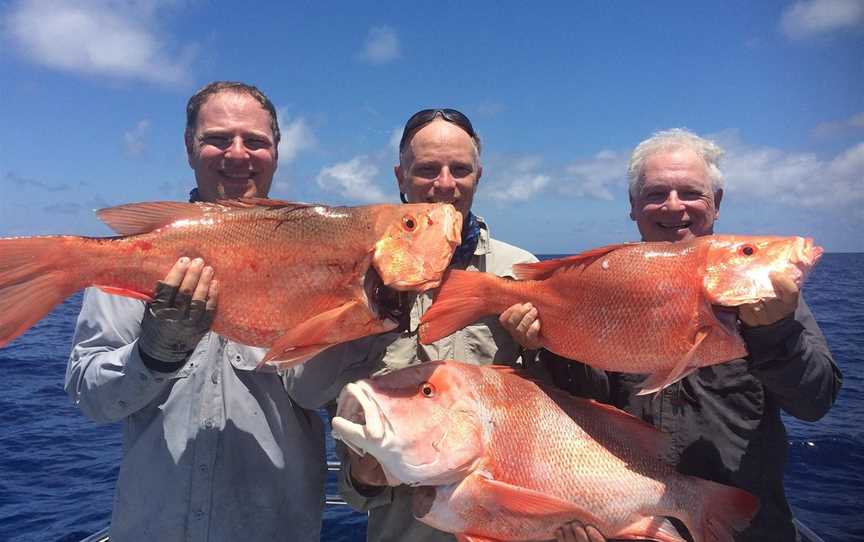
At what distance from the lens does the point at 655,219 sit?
11.8 feet

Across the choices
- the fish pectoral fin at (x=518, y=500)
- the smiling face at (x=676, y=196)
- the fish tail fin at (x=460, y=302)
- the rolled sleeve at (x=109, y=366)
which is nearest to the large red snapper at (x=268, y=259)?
the fish tail fin at (x=460, y=302)

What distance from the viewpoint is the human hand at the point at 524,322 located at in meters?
2.79

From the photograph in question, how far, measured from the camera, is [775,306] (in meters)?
2.46

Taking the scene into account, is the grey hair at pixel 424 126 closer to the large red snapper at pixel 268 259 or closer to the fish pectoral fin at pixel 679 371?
the large red snapper at pixel 268 259

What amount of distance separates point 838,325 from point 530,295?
25.9 meters

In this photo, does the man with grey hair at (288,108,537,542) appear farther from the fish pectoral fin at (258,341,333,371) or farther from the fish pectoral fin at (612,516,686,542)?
the fish pectoral fin at (612,516,686,542)

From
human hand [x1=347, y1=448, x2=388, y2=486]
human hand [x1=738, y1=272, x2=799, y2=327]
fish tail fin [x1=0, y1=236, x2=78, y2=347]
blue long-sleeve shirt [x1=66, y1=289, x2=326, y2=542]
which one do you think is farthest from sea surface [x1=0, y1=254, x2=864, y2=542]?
human hand [x1=738, y1=272, x2=799, y2=327]

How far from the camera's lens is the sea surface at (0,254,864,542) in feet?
24.8

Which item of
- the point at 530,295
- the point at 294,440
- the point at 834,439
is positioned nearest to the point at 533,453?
the point at 530,295

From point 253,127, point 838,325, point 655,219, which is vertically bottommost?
point 838,325

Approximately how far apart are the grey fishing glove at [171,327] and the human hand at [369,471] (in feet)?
3.32

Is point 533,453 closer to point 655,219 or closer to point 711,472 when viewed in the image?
point 711,472

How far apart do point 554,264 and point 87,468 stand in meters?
10.3

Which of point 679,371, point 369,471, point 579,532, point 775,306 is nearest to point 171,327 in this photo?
point 369,471
